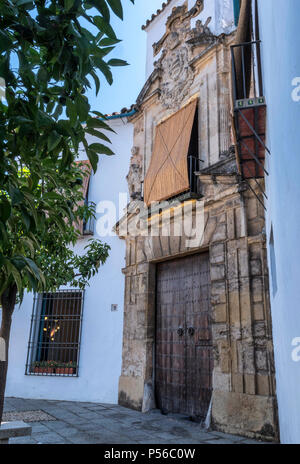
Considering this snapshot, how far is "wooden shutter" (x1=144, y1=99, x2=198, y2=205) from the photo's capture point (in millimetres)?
6484

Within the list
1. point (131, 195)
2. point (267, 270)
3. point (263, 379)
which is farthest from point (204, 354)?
point (131, 195)

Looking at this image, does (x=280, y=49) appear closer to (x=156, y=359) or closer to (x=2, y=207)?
(x=2, y=207)

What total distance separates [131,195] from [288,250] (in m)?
5.50

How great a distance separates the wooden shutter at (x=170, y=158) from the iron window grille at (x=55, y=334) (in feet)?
9.24

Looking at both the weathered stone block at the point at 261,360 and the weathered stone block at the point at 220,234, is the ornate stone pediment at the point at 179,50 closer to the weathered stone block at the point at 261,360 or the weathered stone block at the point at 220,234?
the weathered stone block at the point at 220,234

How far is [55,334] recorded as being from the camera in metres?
8.34

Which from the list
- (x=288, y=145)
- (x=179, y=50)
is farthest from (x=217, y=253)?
(x=179, y=50)

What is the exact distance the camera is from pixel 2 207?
122 cm

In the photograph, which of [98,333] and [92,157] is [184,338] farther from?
[92,157]

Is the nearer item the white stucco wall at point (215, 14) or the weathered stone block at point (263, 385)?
the weathered stone block at point (263, 385)

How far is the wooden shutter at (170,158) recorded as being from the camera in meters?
6.48

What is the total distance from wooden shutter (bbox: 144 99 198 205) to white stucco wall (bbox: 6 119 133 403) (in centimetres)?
125

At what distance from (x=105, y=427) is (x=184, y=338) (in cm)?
172

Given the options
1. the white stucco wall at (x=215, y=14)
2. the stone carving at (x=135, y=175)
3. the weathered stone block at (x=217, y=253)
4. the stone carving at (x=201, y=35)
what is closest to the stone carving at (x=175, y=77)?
the stone carving at (x=201, y=35)
